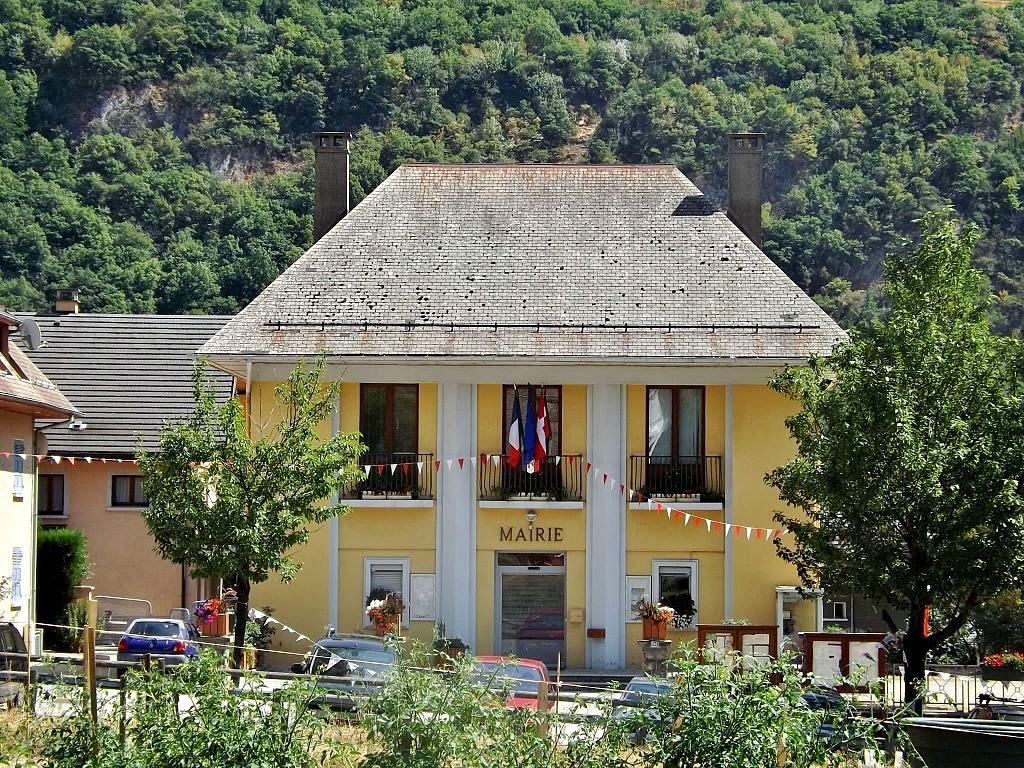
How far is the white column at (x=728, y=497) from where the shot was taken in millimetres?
33812

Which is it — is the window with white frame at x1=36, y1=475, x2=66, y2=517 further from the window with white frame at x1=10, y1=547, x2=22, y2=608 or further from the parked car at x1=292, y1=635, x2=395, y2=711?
the parked car at x1=292, y1=635, x2=395, y2=711

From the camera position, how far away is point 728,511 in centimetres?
3384

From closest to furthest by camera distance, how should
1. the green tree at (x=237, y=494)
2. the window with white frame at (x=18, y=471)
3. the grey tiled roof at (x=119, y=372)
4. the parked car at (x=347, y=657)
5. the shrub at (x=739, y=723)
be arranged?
the shrub at (x=739, y=723)
the parked car at (x=347, y=657)
the green tree at (x=237, y=494)
the window with white frame at (x=18, y=471)
the grey tiled roof at (x=119, y=372)

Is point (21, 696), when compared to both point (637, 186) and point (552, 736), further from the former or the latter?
point (637, 186)

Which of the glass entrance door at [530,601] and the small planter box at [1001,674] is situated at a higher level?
the glass entrance door at [530,601]

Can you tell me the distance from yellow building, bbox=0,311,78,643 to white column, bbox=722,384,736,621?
12.8 metres

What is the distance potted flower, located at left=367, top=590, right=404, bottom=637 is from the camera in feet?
108

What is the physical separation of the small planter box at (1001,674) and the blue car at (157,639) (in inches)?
567

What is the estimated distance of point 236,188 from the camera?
11038 cm

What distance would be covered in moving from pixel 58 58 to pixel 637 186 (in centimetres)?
11012

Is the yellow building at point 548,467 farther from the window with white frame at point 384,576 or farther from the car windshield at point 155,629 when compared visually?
the car windshield at point 155,629

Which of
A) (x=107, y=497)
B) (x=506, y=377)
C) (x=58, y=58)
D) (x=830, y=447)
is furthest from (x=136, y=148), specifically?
(x=830, y=447)

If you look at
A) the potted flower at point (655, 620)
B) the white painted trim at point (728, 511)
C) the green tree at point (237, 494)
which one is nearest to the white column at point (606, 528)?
the potted flower at point (655, 620)

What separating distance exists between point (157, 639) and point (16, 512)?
520 centimetres
